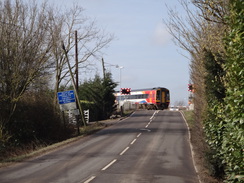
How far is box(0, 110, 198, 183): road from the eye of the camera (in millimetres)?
13250

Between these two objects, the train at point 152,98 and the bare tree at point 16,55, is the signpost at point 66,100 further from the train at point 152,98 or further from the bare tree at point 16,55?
the train at point 152,98

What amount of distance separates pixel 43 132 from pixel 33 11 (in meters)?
Result: 9.68

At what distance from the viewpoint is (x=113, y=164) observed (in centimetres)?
1642

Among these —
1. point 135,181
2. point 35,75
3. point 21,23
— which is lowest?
point 135,181

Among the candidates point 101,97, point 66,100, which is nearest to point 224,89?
point 66,100

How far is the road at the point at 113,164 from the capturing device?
522 inches

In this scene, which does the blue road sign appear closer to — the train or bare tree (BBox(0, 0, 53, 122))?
bare tree (BBox(0, 0, 53, 122))

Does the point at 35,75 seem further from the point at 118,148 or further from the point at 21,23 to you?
the point at 118,148

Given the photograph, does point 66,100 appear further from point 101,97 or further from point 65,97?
point 101,97

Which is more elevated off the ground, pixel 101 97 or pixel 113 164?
pixel 101 97

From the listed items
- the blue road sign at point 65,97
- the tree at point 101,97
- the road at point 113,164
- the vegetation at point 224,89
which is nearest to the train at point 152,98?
the tree at point 101,97

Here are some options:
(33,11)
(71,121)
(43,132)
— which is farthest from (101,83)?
(33,11)

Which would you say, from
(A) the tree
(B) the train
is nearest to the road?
(A) the tree

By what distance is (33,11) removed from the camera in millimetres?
26469
